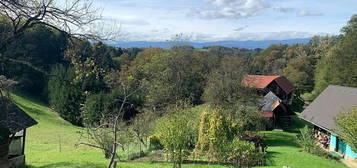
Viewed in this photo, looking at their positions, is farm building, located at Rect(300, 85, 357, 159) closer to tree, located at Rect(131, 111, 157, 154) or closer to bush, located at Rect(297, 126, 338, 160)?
bush, located at Rect(297, 126, 338, 160)

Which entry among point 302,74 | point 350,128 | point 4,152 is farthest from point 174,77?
Answer: point 302,74

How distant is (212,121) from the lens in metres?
17.7

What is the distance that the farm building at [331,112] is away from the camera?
2727 cm

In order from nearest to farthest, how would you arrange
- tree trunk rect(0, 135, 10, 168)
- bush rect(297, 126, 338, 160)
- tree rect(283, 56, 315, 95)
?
tree trunk rect(0, 135, 10, 168)
bush rect(297, 126, 338, 160)
tree rect(283, 56, 315, 95)

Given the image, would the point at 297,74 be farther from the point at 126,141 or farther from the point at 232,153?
the point at 232,153

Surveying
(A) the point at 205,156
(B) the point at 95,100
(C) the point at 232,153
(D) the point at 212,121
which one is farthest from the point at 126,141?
(B) the point at 95,100

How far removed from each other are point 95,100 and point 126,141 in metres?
24.5

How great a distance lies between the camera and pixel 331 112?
1180 inches

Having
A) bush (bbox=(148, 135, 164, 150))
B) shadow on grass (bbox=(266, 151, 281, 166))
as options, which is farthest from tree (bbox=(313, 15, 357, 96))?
bush (bbox=(148, 135, 164, 150))

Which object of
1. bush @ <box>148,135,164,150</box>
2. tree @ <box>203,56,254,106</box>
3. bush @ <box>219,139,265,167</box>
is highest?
tree @ <box>203,56,254,106</box>

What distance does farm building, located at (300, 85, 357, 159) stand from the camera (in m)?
27.3

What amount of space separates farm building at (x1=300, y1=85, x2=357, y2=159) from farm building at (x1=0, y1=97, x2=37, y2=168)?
19653 millimetres

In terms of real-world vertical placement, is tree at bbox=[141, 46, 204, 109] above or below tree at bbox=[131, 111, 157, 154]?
above

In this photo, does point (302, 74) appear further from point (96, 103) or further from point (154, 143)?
→ point (154, 143)
